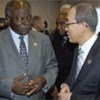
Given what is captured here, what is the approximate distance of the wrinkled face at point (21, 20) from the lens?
2986mm

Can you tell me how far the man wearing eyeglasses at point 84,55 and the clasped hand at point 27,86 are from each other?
27 cm

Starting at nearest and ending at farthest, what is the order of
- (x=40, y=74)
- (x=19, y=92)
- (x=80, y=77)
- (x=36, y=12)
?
(x=80, y=77) → (x=19, y=92) → (x=40, y=74) → (x=36, y=12)

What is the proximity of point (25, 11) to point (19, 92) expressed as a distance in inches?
31.6

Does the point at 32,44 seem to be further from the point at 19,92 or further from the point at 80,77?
the point at 80,77

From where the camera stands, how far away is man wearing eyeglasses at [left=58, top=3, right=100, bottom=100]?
2549 millimetres

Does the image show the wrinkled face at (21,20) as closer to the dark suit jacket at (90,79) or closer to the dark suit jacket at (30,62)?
the dark suit jacket at (30,62)

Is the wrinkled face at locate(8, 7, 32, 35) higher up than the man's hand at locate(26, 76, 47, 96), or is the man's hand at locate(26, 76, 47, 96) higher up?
the wrinkled face at locate(8, 7, 32, 35)

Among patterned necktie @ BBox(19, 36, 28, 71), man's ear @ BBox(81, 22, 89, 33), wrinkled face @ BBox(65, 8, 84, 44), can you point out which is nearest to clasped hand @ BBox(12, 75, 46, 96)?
patterned necktie @ BBox(19, 36, 28, 71)

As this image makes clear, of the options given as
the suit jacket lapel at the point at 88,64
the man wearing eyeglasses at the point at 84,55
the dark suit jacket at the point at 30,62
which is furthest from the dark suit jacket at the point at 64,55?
the suit jacket lapel at the point at 88,64

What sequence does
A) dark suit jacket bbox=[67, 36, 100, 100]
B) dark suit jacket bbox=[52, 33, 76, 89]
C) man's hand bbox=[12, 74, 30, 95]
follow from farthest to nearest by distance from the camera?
dark suit jacket bbox=[52, 33, 76, 89], man's hand bbox=[12, 74, 30, 95], dark suit jacket bbox=[67, 36, 100, 100]

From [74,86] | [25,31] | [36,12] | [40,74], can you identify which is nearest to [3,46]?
[25,31]

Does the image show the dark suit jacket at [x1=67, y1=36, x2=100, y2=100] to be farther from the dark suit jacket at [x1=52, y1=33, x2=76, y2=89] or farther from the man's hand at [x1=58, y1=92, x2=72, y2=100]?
the dark suit jacket at [x1=52, y1=33, x2=76, y2=89]

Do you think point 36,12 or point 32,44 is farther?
point 36,12

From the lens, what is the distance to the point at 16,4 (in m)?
3.05
